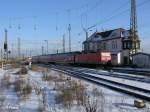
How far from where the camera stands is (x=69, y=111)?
10.7 meters

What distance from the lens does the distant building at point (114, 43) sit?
2970 inches

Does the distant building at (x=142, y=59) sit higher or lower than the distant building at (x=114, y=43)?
lower

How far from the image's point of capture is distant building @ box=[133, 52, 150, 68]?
60844 millimetres

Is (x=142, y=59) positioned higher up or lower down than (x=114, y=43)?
lower down

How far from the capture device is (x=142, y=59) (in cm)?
6200

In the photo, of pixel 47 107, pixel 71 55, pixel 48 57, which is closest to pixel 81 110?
pixel 47 107

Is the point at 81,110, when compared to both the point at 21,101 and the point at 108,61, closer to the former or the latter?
the point at 21,101

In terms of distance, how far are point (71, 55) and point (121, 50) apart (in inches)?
693

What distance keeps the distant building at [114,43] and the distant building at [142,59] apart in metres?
6.33

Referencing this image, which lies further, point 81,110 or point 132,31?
point 132,31

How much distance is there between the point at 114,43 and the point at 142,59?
27.6 meters

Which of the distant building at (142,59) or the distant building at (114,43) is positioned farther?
the distant building at (114,43)

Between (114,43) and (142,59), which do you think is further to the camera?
(114,43)

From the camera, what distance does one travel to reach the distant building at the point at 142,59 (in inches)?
2395
